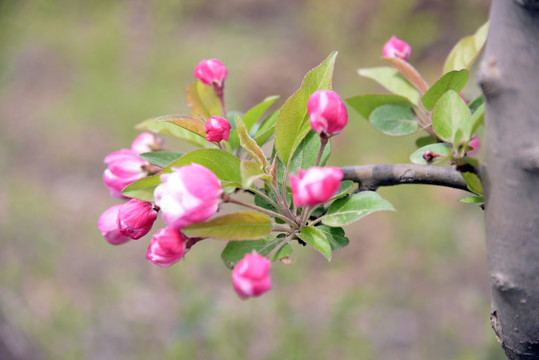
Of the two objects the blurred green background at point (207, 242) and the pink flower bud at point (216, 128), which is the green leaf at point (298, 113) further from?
the blurred green background at point (207, 242)

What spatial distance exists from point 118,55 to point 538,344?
537 centimetres

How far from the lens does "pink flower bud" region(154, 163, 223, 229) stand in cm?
53

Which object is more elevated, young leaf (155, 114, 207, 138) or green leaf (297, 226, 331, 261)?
young leaf (155, 114, 207, 138)

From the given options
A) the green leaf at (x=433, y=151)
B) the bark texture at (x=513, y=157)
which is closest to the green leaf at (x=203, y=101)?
the green leaf at (x=433, y=151)

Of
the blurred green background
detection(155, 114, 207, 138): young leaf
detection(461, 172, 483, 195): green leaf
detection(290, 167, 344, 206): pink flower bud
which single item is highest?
detection(155, 114, 207, 138): young leaf

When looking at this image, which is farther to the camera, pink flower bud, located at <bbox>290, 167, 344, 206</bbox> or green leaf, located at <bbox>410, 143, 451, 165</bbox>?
green leaf, located at <bbox>410, 143, 451, 165</bbox>

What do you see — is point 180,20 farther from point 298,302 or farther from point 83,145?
point 298,302

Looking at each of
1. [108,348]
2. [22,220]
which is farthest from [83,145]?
[108,348]

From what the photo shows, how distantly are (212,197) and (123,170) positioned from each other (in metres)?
0.25

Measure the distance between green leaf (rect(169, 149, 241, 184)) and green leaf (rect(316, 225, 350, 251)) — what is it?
15 cm

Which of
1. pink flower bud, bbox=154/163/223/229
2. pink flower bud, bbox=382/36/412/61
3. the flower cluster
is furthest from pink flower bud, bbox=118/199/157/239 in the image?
pink flower bud, bbox=382/36/412/61

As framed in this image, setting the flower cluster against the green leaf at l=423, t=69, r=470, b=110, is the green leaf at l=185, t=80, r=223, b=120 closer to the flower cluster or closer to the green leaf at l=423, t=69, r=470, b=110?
the flower cluster

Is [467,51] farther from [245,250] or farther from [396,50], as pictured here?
[245,250]

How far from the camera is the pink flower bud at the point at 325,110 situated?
1.92 feet
